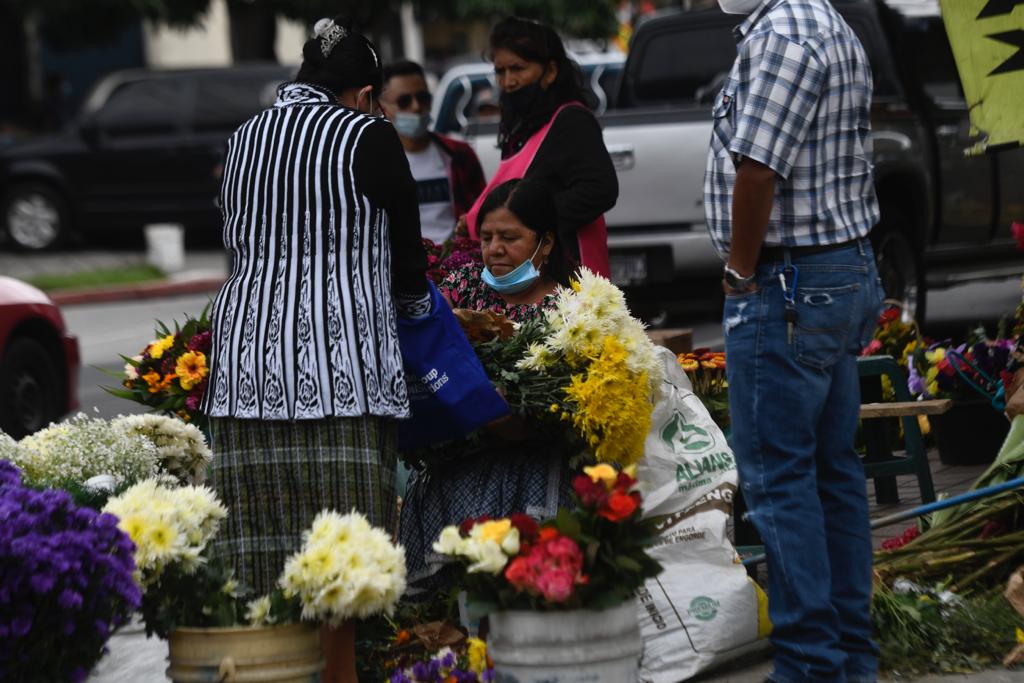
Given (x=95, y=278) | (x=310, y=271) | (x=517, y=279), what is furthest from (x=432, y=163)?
(x=95, y=278)

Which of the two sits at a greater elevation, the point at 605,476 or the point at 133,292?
the point at 605,476

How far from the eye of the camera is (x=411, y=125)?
8141 mm

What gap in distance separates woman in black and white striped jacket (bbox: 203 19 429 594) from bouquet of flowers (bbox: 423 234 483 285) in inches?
50.9

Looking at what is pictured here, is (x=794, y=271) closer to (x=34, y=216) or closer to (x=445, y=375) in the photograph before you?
(x=445, y=375)

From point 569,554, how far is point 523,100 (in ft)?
10.1

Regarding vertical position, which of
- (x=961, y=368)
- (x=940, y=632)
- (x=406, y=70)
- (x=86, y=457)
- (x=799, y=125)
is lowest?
(x=940, y=632)

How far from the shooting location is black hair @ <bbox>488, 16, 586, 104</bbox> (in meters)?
6.73

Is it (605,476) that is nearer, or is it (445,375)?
(605,476)

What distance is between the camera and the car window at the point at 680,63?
12.3m

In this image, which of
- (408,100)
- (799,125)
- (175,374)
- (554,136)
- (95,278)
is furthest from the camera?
(95,278)

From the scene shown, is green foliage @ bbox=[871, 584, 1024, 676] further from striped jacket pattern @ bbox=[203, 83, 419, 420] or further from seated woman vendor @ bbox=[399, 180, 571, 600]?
striped jacket pattern @ bbox=[203, 83, 419, 420]

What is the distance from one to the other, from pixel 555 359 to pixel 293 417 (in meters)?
0.89

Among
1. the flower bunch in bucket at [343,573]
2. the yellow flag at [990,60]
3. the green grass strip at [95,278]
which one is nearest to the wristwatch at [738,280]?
the flower bunch in bucket at [343,573]

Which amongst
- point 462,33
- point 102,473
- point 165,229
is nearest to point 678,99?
point 102,473
